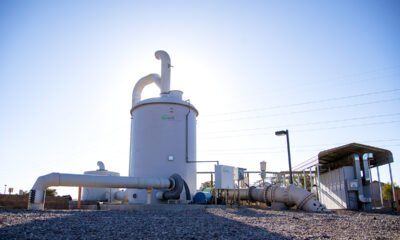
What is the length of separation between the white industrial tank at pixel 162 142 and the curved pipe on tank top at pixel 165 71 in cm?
146

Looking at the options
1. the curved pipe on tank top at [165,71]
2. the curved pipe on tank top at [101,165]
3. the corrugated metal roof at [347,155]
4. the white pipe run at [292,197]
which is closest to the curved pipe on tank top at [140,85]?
the curved pipe on tank top at [165,71]

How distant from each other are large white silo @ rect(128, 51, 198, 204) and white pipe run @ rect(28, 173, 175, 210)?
1207mm

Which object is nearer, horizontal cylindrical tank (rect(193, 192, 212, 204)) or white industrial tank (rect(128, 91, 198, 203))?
horizontal cylindrical tank (rect(193, 192, 212, 204))

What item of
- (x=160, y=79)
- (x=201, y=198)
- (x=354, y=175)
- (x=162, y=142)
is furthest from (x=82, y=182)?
(x=354, y=175)

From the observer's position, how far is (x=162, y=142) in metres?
17.1

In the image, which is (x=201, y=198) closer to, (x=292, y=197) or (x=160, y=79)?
(x=292, y=197)

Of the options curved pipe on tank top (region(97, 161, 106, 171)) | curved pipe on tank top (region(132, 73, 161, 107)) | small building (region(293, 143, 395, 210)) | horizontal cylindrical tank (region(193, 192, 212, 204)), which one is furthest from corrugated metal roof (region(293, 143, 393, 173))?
curved pipe on tank top (region(97, 161, 106, 171))

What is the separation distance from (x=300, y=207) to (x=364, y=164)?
398 cm

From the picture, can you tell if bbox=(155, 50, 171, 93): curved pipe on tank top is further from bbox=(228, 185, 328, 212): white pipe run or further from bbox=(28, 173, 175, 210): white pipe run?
bbox=(228, 185, 328, 212): white pipe run

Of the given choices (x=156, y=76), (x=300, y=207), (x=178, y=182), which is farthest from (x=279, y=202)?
(x=156, y=76)

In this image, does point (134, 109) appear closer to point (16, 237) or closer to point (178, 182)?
point (178, 182)

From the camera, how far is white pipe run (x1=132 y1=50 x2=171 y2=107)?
19547mm

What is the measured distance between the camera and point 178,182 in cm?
1573

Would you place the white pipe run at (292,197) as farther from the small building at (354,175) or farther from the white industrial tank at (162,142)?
the white industrial tank at (162,142)
